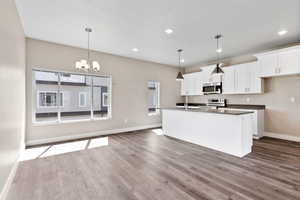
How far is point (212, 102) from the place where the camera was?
6184 mm

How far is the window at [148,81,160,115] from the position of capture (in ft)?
21.2

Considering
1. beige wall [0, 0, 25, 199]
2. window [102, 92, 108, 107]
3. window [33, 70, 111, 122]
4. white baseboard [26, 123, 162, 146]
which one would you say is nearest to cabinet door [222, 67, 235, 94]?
white baseboard [26, 123, 162, 146]

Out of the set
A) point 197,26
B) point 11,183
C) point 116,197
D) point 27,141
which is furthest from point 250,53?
point 27,141

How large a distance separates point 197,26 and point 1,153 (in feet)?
13.2

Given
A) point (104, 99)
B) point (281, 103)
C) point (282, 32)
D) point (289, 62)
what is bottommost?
point (281, 103)

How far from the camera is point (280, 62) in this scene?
13.6ft

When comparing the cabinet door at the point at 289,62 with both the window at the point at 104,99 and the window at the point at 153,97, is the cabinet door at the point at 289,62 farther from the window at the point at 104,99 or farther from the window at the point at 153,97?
the window at the point at 104,99

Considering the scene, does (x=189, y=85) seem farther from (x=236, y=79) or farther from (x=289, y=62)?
(x=289, y=62)

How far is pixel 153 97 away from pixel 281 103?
452 centimetres

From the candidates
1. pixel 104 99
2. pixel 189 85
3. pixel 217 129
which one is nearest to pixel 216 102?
pixel 189 85

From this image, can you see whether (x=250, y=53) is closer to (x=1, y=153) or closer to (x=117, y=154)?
(x=117, y=154)

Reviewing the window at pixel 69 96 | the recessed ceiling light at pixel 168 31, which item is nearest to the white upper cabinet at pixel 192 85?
the recessed ceiling light at pixel 168 31

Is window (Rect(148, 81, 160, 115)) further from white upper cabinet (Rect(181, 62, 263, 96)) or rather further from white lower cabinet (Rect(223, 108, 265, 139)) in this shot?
white lower cabinet (Rect(223, 108, 265, 139))

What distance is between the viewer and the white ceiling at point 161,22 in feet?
8.26
